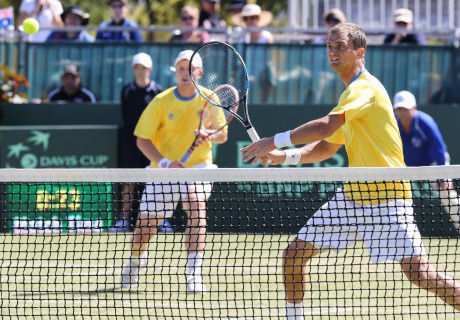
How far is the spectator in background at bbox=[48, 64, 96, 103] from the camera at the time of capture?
1180 cm

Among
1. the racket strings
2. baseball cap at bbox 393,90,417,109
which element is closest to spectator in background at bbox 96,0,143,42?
baseball cap at bbox 393,90,417,109

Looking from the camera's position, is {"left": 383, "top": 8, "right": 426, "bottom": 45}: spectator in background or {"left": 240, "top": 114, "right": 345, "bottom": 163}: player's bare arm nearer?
{"left": 240, "top": 114, "right": 345, "bottom": 163}: player's bare arm

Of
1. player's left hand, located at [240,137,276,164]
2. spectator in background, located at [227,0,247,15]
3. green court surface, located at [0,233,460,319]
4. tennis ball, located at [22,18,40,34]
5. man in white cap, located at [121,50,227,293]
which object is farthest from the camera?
spectator in background, located at [227,0,247,15]

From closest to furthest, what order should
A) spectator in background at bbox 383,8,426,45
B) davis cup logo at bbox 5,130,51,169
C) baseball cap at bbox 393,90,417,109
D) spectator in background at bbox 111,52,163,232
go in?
baseball cap at bbox 393,90,417,109 → spectator in background at bbox 111,52,163,232 → davis cup logo at bbox 5,130,51,169 → spectator in background at bbox 383,8,426,45

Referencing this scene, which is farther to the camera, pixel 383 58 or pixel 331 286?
pixel 383 58

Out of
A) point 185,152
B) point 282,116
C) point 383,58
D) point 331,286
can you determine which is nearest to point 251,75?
point 282,116

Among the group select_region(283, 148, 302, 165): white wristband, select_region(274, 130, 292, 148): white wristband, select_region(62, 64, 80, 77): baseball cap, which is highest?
select_region(62, 64, 80, 77): baseball cap

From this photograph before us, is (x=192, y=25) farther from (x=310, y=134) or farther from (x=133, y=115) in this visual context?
(x=310, y=134)

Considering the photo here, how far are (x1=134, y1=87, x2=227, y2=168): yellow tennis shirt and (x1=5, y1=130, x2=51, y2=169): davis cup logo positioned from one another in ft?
10.3

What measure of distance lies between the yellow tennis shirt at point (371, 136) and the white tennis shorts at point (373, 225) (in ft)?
0.19

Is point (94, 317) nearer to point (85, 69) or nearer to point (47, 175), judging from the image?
point (47, 175)

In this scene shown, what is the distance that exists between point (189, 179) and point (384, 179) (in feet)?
3.59

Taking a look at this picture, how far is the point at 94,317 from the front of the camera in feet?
21.6

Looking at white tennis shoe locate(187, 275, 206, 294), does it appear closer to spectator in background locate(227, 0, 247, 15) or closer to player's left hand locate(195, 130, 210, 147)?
player's left hand locate(195, 130, 210, 147)
